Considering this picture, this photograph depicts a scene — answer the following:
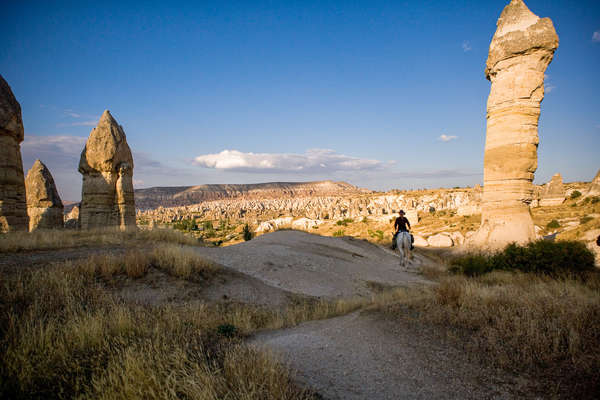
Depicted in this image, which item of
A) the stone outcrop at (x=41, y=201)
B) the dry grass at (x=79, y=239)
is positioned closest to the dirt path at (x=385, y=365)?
the dry grass at (x=79, y=239)

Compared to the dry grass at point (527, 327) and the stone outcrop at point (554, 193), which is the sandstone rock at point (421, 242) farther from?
the dry grass at point (527, 327)

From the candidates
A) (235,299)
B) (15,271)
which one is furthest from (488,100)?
(15,271)

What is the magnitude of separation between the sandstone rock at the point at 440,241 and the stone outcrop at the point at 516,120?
8.27 metres

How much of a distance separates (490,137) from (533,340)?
41.1 feet

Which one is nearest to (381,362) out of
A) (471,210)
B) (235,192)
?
(471,210)

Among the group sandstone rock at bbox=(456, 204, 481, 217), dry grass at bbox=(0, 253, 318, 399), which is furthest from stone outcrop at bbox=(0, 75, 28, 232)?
sandstone rock at bbox=(456, 204, 481, 217)

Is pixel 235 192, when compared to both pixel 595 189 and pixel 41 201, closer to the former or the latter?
pixel 41 201

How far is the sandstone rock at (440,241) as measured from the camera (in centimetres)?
2114

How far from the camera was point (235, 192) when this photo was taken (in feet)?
504

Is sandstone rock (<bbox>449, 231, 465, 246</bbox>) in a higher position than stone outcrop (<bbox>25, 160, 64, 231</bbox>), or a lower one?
lower

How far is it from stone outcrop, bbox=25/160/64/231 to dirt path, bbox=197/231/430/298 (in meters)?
14.8

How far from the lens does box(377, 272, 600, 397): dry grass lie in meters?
2.96

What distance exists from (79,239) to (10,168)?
203 inches

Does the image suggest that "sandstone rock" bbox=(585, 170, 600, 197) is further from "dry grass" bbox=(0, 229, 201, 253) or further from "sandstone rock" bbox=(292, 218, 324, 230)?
"dry grass" bbox=(0, 229, 201, 253)
